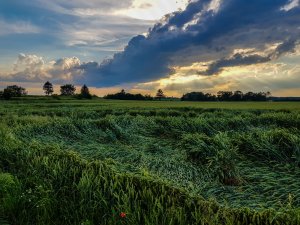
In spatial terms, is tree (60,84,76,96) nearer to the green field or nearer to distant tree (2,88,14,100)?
distant tree (2,88,14,100)

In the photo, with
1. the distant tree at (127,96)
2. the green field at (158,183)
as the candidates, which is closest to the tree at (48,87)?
the distant tree at (127,96)

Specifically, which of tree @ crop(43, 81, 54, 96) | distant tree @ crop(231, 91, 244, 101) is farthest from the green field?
tree @ crop(43, 81, 54, 96)

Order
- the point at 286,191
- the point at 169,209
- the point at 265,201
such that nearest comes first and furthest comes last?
the point at 169,209
the point at 265,201
the point at 286,191

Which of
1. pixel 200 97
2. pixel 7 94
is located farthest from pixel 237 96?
pixel 7 94

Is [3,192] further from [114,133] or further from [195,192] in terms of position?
[114,133]

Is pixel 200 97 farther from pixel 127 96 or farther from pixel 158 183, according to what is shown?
pixel 158 183

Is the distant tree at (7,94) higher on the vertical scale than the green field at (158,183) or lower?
higher

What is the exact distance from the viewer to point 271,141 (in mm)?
7855

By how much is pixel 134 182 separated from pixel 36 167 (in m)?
2.39

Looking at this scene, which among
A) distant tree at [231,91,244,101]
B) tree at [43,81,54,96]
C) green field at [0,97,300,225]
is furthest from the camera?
tree at [43,81,54,96]

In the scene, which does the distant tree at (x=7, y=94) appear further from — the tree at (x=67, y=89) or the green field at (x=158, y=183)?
the green field at (x=158, y=183)

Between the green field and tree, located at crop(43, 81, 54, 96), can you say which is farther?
tree, located at crop(43, 81, 54, 96)

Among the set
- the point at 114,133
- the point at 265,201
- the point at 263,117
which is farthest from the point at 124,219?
the point at 263,117

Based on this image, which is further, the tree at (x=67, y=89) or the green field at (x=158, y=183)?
the tree at (x=67, y=89)
